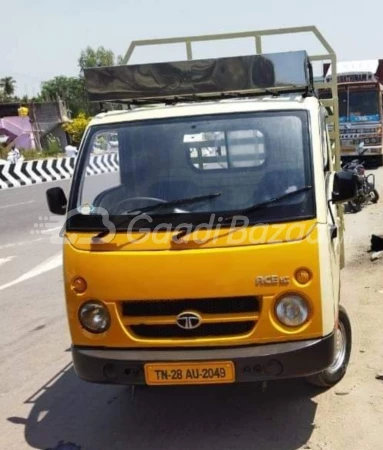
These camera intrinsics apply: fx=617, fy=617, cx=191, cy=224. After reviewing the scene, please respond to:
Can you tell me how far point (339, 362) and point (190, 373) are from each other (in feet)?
4.39

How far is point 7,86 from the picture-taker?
4021 inches

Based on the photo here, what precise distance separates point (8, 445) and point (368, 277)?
15.6 ft

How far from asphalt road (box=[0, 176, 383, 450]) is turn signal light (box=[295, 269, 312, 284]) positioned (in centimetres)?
94

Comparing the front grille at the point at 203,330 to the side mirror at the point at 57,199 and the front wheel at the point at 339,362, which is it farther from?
the side mirror at the point at 57,199

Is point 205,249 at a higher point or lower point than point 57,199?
lower

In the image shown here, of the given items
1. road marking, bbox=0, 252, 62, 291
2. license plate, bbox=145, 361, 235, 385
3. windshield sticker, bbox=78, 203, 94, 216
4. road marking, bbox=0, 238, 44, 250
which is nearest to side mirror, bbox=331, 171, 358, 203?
license plate, bbox=145, 361, 235, 385

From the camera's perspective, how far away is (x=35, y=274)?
8492mm

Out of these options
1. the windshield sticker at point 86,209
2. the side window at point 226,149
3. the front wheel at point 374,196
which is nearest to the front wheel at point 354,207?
the front wheel at point 374,196

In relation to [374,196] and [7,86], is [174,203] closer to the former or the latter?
[374,196]

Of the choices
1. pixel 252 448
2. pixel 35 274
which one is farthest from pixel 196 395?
pixel 35 274

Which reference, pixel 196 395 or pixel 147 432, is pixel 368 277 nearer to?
pixel 196 395

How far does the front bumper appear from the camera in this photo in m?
3.57

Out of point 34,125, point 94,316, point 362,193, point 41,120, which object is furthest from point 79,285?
point 41,120

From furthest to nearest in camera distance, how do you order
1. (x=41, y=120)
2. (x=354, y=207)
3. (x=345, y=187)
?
(x=41, y=120), (x=354, y=207), (x=345, y=187)
